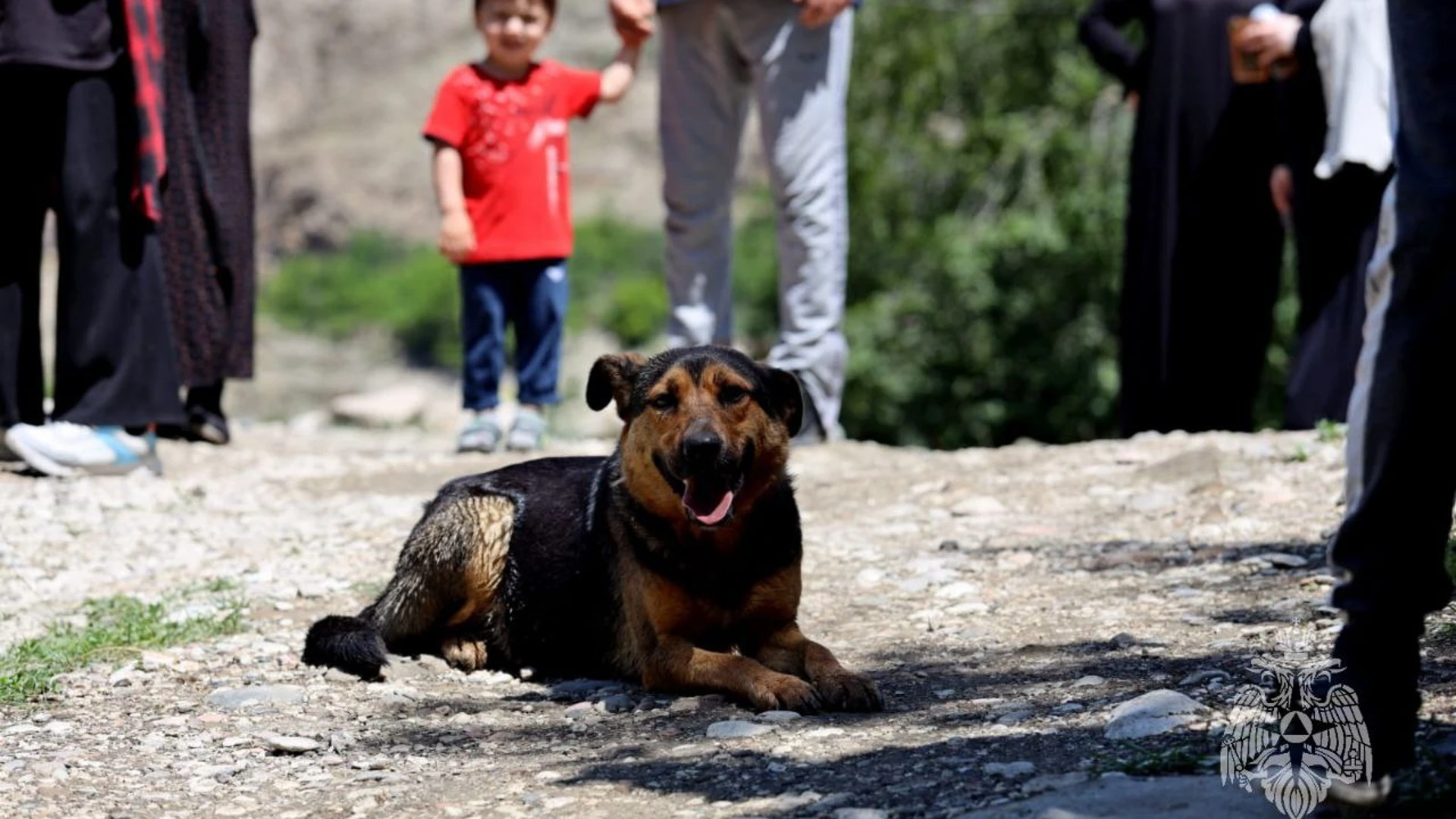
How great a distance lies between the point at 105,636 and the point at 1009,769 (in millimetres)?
2765

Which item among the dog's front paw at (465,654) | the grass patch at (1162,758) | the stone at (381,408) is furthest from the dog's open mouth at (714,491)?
the stone at (381,408)

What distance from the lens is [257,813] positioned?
3.47 meters

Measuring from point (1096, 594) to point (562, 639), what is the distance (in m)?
1.48

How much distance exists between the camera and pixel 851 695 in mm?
4000

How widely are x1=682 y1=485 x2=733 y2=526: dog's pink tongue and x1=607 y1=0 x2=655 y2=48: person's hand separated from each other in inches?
156

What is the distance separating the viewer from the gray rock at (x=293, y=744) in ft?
12.8

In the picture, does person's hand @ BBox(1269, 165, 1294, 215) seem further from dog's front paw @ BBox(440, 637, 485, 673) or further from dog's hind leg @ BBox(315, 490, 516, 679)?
dog's front paw @ BBox(440, 637, 485, 673)

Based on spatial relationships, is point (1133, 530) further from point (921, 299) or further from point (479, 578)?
point (921, 299)

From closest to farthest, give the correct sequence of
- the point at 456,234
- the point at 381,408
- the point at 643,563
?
the point at 643,563, the point at 456,234, the point at 381,408

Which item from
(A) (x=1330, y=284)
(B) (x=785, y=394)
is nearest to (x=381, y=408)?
(A) (x=1330, y=284)

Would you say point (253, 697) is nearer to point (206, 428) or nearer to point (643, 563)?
point (643, 563)

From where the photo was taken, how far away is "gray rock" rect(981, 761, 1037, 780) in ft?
10.8

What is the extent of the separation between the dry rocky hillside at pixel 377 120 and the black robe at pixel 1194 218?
32.6 ft

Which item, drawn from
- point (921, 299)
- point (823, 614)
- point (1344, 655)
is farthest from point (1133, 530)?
point (921, 299)
